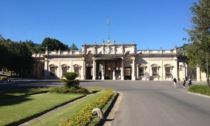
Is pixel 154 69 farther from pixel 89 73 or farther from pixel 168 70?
pixel 89 73

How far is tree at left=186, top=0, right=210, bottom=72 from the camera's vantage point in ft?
93.1

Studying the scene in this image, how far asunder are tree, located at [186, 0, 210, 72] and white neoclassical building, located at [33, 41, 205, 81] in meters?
43.8

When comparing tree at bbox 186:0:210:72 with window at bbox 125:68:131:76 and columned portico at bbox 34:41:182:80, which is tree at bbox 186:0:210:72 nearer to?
columned portico at bbox 34:41:182:80

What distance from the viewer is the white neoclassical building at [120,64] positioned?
247 feet

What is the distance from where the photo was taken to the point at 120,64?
76688 millimetres

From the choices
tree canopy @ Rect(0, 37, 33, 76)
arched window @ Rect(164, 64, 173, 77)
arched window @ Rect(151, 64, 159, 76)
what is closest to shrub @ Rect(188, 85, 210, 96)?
arched window @ Rect(151, 64, 159, 76)

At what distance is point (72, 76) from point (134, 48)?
50.6 m

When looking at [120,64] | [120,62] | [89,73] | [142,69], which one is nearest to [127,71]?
[120,64]

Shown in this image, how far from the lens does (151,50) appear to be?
76750 millimetres

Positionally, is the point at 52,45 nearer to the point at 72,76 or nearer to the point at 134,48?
the point at 134,48

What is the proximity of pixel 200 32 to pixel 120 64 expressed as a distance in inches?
1897

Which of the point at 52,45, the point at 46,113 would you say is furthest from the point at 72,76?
the point at 52,45

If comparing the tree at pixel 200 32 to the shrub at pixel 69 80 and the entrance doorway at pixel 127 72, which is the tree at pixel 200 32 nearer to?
the shrub at pixel 69 80

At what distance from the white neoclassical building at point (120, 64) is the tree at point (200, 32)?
43809mm
